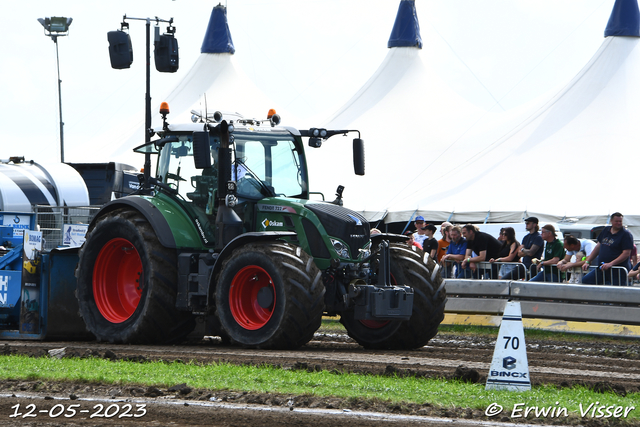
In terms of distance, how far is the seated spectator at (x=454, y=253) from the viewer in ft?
49.5

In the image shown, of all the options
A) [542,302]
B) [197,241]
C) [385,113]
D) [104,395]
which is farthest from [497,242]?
[385,113]

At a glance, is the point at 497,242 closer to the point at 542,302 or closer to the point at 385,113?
the point at 542,302

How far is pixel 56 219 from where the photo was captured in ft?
68.7

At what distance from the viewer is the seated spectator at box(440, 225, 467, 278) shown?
49.5 feet

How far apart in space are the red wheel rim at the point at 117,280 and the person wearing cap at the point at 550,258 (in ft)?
20.5

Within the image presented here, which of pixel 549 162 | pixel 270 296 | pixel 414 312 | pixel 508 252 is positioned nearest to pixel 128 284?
pixel 270 296

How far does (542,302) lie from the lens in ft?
42.8

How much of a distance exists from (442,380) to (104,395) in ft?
8.65

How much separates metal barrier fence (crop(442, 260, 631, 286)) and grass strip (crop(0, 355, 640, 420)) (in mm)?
6921

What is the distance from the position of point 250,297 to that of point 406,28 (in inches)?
975

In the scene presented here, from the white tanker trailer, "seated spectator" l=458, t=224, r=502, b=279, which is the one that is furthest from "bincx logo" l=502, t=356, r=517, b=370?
the white tanker trailer

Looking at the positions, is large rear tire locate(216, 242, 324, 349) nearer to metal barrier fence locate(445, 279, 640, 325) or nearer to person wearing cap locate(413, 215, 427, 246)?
metal barrier fence locate(445, 279, 640, 325)

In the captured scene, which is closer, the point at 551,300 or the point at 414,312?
the point at 414,312

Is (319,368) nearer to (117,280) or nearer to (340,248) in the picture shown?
(340,248)
